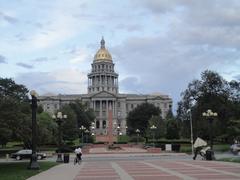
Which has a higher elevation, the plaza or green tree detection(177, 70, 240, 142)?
green tree detection(177, 70, 240, 142)

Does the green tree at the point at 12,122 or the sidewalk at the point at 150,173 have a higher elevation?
A: the green tree at the point at 12,122

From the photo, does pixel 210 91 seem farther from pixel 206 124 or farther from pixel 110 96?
pixel 110 96

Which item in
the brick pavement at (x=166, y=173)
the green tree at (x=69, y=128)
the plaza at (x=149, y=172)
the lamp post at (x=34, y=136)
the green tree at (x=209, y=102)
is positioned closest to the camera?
the brick pavement at (x=166, y=173)

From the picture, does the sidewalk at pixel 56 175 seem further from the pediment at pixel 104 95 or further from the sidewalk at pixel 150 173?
the pediment at pixel 104 95

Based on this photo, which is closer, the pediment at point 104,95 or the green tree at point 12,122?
the green tree at point 12,122

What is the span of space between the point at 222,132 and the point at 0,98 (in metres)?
56.1

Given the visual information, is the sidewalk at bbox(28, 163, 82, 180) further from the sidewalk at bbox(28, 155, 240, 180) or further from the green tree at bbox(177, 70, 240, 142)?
the green tree at bbox(177, 70, 240, 142)

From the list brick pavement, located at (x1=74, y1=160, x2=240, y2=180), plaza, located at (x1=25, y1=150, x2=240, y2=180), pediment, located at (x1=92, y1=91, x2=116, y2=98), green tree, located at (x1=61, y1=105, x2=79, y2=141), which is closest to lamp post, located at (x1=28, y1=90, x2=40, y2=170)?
plaza, located at (x1=25, y1=150, x2=240, y2=180)

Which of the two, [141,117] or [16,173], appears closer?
[16,173]

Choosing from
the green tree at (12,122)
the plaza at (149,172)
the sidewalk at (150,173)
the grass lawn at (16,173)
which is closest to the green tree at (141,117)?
the green tree at (12,122)

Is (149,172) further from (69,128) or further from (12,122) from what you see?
(69,128)

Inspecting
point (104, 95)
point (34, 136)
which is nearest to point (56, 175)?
point (34, 136)

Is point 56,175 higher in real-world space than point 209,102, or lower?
lower

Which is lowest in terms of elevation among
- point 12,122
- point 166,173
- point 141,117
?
point 166,173
